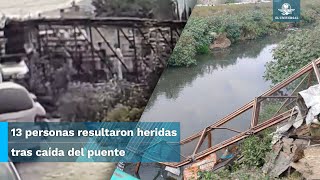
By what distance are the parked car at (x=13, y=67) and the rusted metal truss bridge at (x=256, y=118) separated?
4.87ft

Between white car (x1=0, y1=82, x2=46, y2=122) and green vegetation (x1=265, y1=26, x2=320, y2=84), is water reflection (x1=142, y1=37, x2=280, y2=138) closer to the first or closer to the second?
green vegetation (x1=265, y1=26, x2=320, y2=84)

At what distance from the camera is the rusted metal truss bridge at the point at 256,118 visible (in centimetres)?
221

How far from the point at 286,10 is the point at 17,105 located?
154cm

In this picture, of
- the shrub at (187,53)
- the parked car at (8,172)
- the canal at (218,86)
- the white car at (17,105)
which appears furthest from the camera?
the canal at (218,86)

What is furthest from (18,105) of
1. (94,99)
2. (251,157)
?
(251,157)

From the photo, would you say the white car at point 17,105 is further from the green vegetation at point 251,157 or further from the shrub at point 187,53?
the green vegetation at point 251,157

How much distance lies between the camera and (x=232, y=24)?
2.35 m

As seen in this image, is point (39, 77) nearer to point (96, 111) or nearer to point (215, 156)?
point (96, 111)

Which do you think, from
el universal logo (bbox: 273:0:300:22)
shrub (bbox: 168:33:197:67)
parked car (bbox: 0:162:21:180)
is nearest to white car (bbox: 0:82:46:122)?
parked car (bbox: 0:162:21:180)

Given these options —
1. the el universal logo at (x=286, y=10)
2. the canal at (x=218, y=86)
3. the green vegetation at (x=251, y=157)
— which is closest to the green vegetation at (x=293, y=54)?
the canal at (x=218, y=86)

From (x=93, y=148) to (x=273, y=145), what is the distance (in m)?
1.56

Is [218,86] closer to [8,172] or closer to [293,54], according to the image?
[293,54]

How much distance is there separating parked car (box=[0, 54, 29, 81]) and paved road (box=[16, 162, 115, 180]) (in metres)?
0.24

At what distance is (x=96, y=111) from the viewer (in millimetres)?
860
